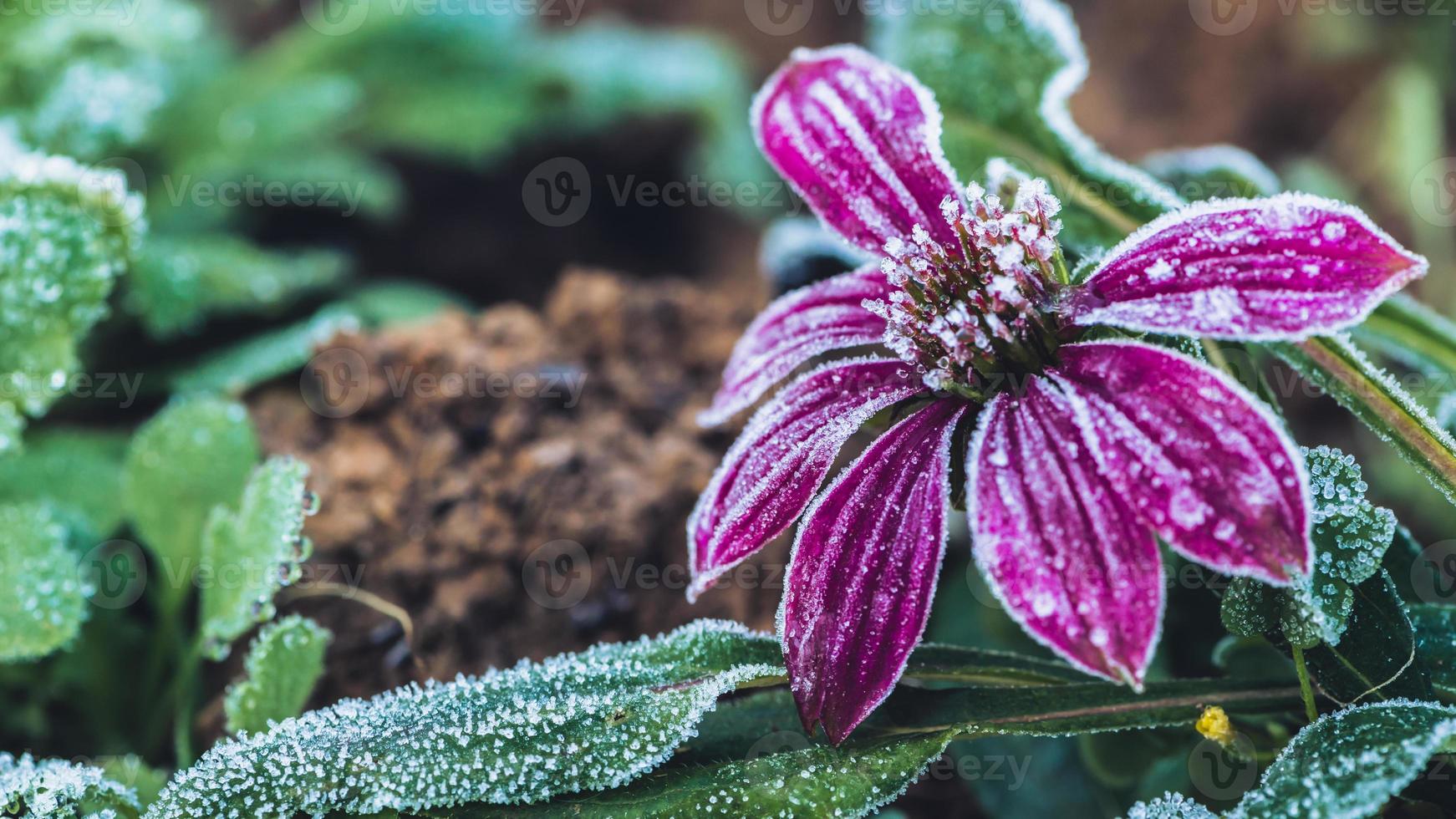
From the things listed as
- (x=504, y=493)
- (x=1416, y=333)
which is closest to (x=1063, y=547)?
(x=1416, y=333)

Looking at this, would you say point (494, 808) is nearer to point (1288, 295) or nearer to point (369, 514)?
point (369, 514)

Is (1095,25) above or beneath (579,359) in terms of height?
above

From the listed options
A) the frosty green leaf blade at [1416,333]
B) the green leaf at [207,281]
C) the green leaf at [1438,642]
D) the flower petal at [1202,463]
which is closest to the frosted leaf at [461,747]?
the flower petal at [1202,463]

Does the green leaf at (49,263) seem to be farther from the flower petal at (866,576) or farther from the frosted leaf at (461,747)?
the flower petal at (866,576)

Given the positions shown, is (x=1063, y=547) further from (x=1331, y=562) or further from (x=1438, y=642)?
(x=1438, y=642)

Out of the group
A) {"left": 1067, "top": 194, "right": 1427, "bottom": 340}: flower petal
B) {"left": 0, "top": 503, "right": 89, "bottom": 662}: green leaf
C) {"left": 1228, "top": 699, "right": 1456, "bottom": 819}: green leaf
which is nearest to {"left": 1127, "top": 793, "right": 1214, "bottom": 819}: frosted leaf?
{"left": 1228, "top": 699, "right": 1456, "bottom": 819}: green leaf

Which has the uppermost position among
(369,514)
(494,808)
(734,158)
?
(734,158)

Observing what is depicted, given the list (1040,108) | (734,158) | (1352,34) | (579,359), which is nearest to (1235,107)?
(1352,34)

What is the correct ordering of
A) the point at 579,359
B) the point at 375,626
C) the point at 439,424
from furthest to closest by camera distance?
the point at 579,359 < the point at 439,424 < the point at 375,626
